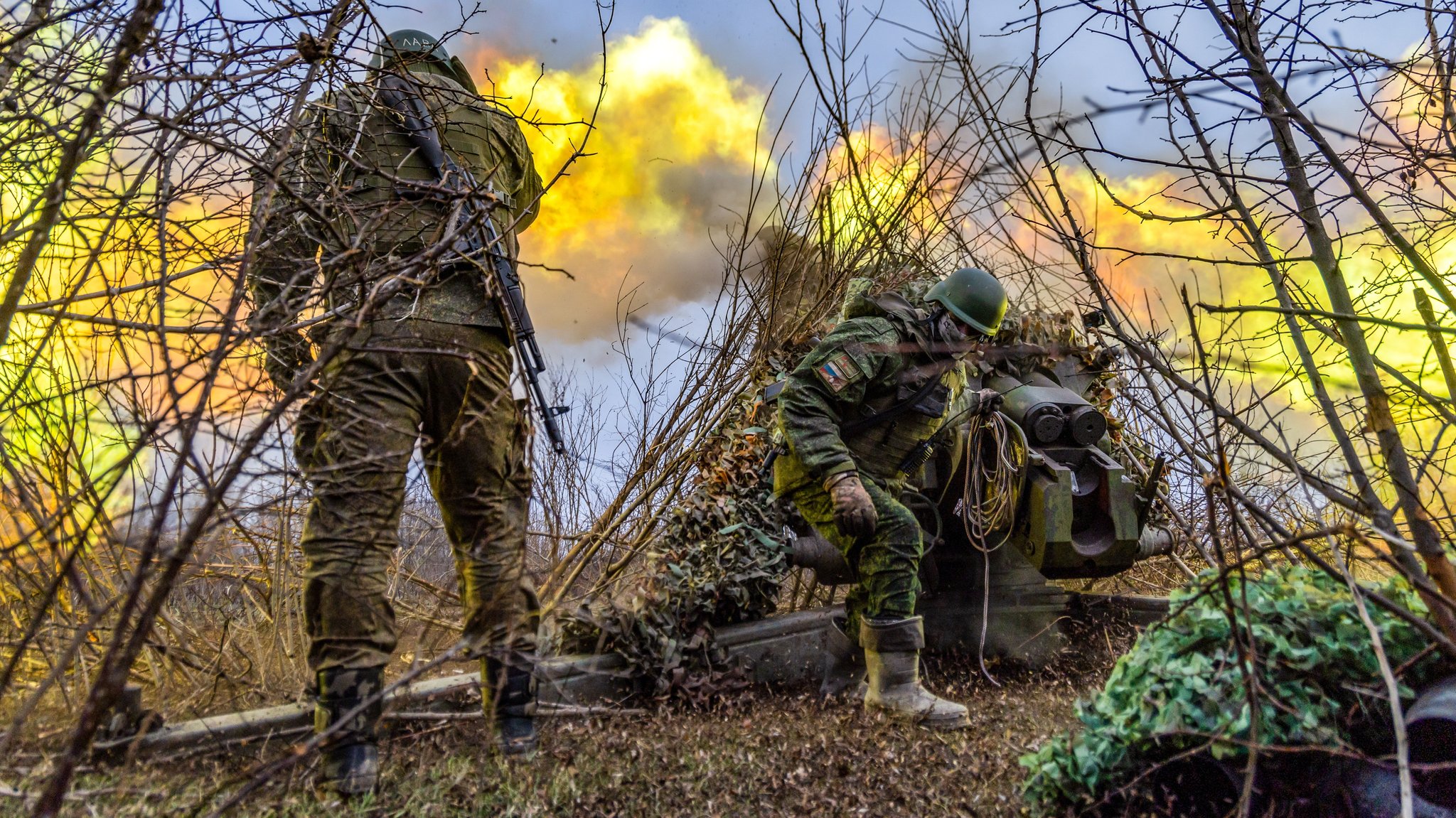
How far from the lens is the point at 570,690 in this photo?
3.52 m

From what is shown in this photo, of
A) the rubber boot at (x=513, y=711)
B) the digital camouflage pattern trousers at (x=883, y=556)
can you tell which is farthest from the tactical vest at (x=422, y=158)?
the digital camouflage pattern trousers at (x=883, y=556)

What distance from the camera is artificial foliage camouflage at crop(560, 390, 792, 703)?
3.73m

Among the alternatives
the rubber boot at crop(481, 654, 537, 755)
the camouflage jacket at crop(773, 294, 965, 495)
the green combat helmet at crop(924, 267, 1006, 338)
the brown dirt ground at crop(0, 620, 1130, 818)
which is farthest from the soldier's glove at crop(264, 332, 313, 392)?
the green combat helmet at crop(924, 267, 1006, 338)

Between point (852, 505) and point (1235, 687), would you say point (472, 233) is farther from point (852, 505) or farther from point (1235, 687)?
point (1235, 687)

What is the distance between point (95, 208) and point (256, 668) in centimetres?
215

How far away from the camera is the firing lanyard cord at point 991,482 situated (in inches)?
164

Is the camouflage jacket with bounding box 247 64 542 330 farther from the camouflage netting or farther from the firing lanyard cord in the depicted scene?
the firing lanyard cord

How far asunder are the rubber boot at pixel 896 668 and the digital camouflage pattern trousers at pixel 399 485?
1.49m

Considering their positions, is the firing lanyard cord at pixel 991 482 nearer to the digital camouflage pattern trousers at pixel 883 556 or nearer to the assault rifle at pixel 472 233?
the digital camouflage pattern trousers at pixel 883 556

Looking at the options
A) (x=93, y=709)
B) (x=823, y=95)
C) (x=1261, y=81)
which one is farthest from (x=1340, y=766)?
(x=823, y=95)

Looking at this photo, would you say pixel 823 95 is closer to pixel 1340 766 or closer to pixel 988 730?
pixel 988 730

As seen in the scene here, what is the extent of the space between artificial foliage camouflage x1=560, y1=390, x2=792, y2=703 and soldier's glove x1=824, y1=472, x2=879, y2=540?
0.61 meters

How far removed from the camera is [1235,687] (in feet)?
6.30

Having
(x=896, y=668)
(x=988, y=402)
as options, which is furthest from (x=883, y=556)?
(x=988, y=402)
